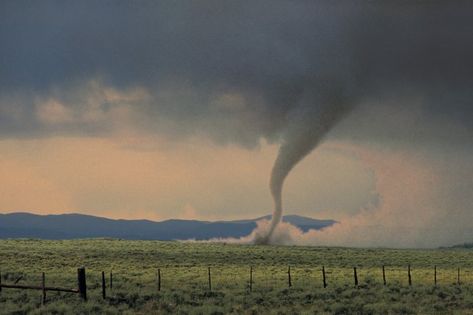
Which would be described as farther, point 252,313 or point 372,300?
point 372,300

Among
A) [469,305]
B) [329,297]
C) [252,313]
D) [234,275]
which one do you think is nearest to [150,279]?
[234,275]

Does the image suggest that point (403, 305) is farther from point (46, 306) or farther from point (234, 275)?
point (234, 275)

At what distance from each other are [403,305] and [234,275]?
1007 inches

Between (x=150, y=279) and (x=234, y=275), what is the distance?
8.72m

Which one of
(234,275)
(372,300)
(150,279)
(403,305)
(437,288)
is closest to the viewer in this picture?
(403,305)

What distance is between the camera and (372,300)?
139 feet

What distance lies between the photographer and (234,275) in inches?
2479

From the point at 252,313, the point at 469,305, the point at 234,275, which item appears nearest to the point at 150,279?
the point at 234,275

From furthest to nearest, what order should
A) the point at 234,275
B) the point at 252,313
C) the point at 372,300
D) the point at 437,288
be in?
1. the point at 234,275
2. the point at 437,288
3. the point at 372,300
4. the point at 252,313

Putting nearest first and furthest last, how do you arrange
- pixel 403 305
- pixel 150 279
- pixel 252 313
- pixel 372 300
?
1. pixel 252 313
2. pixel 403 305
3. pixel 372 300
4. pixel 150 279

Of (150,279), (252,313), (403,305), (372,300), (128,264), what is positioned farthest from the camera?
(128,264)

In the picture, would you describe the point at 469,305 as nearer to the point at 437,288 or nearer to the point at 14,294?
the point at 437,288

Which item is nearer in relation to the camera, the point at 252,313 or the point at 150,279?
the point at 252,313

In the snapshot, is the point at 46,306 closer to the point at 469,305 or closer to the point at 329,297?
the point at 329,297
